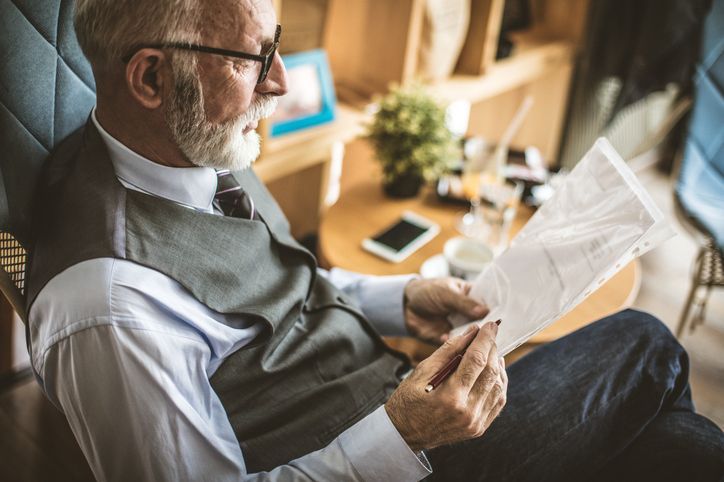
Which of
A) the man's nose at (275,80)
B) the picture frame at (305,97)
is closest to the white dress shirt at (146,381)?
the man's nose at (275,80)

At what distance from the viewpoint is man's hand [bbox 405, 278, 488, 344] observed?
3.99ft

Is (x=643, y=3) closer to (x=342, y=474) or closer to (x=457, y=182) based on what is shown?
(x=457, y=182)

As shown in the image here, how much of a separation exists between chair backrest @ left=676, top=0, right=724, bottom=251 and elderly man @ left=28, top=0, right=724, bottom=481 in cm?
110

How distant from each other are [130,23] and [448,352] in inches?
24.9

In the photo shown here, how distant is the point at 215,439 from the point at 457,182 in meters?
1.23

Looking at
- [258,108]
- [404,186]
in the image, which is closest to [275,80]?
[258,108]

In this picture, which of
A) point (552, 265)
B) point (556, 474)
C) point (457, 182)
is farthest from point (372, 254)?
point (556, 474)

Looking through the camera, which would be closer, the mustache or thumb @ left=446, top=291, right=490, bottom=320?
the mustache

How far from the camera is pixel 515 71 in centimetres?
270

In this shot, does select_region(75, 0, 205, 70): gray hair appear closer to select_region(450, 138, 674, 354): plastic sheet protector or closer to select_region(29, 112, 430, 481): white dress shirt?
select_region(29, 112, 430, 481): white dress shirt

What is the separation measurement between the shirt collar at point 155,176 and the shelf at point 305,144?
0.79 meters

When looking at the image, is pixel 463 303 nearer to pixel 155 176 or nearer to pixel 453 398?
pixel 453 398

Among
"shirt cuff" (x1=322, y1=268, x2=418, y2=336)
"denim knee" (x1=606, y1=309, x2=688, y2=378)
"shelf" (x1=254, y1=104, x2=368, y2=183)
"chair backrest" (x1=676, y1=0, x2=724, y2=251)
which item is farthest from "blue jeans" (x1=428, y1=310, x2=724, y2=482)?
"chair backrest" (x1=676, y1=0, x2=724, y2=251)

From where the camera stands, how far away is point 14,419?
5.60 ft
